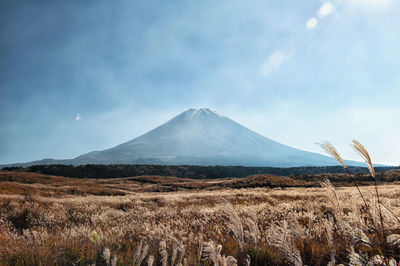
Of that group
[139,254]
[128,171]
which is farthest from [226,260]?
[128,171]

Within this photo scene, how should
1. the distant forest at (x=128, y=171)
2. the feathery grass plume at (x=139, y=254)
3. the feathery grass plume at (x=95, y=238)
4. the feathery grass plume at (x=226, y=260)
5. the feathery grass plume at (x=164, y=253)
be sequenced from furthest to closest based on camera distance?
the distant forest at (x=128, y=171) < the feathery grass plume at (x=95, y=238) < the feathery grass plume at (x=139, y=254) < the feathery grass plume at (x=164, y=253) < the feathery grass plume at (x=226, y=260)

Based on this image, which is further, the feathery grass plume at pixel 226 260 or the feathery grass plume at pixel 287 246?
the feathery grass plume at pixel 287 246

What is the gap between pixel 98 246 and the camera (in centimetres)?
440

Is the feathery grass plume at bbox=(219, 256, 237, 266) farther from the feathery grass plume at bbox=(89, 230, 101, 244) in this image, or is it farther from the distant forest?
the distant forest

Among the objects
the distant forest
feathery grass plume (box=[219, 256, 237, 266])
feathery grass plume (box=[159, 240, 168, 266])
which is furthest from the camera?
the distant forest

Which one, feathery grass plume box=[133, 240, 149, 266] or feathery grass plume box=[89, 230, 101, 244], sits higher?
feathery grass plume box=[133, 240, 149, 266]

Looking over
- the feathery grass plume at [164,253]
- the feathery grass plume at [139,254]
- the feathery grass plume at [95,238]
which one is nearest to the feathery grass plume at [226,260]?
the feathery grass plume at [164,253]

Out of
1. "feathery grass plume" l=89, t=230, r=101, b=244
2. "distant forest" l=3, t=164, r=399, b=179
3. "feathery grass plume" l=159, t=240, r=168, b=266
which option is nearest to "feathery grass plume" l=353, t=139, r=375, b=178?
"feathery grass plume" l=159, t=240, r=168, b=266

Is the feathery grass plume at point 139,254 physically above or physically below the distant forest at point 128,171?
above

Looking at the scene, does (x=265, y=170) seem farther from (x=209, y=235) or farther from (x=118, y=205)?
(x=209, y=235)

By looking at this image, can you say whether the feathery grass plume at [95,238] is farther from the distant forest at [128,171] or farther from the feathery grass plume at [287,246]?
the distant forest at [128,171]

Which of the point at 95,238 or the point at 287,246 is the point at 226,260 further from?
the point at 95,238

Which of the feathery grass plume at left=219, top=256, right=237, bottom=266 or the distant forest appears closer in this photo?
the feathery grass plume at left=219, top=256, right=237, bottom=266

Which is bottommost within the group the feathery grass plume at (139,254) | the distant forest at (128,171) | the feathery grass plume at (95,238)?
the distant forest at (128,171)
